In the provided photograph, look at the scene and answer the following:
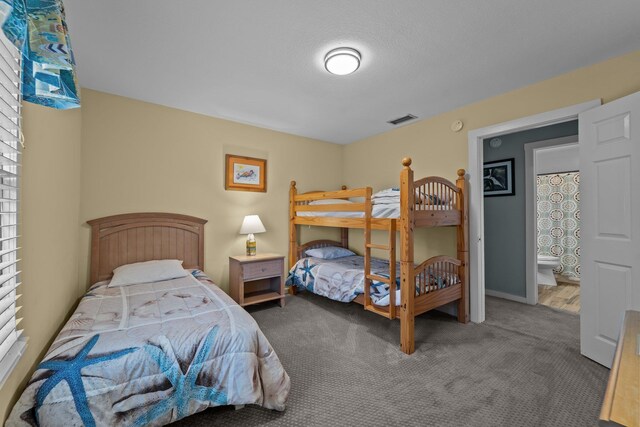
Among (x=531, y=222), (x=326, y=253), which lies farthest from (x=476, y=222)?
(x=326, y=253)

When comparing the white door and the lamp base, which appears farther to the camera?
the lamp base

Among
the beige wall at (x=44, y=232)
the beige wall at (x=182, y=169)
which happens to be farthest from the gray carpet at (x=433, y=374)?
the beige wall at (x=182, y=169)

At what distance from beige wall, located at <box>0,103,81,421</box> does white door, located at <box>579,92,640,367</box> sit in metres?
3.50

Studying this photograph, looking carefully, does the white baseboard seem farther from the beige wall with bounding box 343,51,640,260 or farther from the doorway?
the beige wall with bounding box 343,51,640,260

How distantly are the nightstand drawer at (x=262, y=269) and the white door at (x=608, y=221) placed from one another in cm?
291

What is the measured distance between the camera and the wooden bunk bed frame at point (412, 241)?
7.66ft

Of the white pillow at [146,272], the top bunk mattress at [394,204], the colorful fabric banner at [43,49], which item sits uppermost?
the colorful fabric banner at [43,49]

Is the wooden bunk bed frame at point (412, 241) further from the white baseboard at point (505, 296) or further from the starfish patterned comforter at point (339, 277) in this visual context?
the white baseboard at point (505, 296)

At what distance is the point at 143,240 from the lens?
9.45 ft

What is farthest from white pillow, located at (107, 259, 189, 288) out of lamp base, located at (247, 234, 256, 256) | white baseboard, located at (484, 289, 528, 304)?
white baseboard, located at (484, 289, 528, 304)

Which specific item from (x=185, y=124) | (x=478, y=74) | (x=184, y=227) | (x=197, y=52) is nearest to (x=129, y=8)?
(x=197, y=52)

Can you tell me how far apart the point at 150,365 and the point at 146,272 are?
143 centimetres

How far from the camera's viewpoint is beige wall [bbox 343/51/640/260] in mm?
2126

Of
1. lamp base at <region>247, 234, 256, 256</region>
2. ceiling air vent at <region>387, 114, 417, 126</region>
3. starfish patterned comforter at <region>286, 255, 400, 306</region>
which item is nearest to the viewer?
starfish patterned comforter at <region>286, 255, 400, 306</region>
